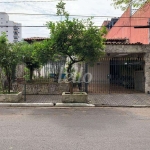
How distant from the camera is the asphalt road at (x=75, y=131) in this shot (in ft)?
16.1

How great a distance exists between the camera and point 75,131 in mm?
6121

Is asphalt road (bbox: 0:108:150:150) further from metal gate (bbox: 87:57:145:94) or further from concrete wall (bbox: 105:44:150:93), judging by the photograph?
metal gate (bbox: 87:57:145:94)

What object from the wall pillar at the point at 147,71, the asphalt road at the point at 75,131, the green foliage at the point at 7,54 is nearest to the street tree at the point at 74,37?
the green foliage at the point at 7,54

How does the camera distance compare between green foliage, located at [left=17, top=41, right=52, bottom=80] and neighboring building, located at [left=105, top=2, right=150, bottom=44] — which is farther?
neighboring building, located at [left=105, top=2, right=150, bottom=44]

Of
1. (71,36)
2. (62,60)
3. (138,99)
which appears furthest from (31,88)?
(138,99)

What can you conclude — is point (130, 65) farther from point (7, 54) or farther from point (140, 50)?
point (7, 54)

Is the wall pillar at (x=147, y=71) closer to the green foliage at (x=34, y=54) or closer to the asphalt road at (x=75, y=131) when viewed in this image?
the asphalt road at (x=75, y=131)

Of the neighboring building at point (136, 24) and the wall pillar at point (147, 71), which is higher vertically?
the neighboring building at point (136, 24)

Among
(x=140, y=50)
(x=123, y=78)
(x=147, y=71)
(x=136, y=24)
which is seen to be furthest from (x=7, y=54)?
(x=136, y=24)

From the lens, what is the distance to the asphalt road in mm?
4910

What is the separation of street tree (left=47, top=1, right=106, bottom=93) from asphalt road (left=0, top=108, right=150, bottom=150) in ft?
11.3

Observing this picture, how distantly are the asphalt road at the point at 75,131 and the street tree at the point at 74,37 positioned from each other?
3.45 meters

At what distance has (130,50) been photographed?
14.8 meters

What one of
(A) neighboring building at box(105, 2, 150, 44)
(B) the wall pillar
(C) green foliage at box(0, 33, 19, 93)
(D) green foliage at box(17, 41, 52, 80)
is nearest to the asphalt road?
(D) green foliage at box(17, 41, 52, 80)
